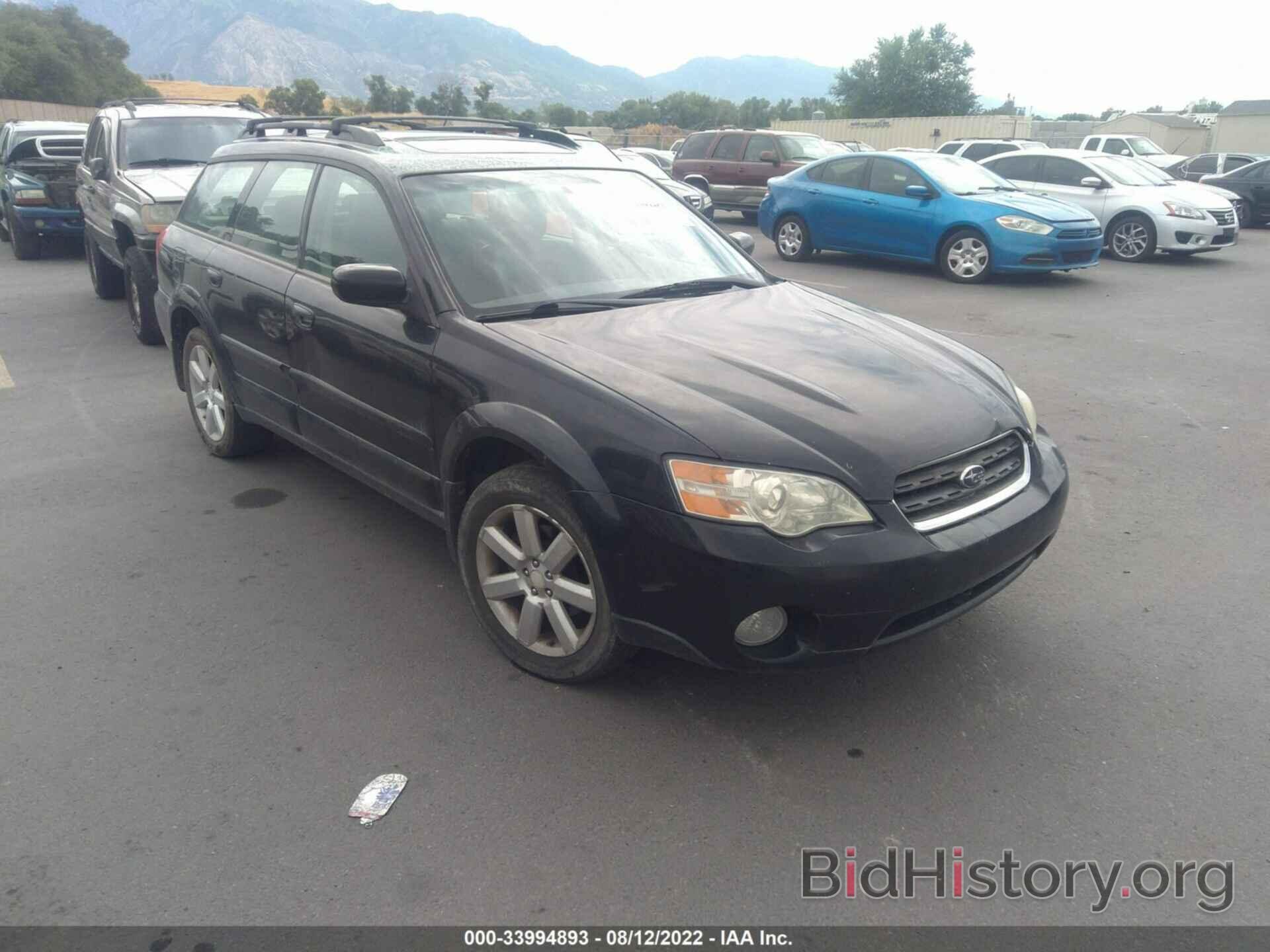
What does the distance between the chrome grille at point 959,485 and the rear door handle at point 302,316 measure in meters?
2.64

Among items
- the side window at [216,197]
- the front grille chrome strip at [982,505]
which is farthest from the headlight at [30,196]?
the front grille chrome strip at [982,505]

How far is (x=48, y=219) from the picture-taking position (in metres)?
13.0

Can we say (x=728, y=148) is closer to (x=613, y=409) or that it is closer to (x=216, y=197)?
(x=216, y=197)

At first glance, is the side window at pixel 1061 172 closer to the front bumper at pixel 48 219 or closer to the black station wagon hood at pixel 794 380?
the black station wagon hood at pixel 794 380

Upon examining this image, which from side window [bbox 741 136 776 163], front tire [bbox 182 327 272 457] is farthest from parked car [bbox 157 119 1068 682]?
side window [bbox 741 136 776 163]

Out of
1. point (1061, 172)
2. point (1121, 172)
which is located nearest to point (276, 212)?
point (1061, 172)

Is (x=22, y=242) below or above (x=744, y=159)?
below

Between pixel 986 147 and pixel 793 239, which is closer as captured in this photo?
pixel 793 239

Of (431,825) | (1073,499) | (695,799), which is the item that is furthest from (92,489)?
(1073,499)

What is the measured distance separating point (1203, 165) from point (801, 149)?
472 inches

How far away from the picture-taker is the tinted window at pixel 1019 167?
14.6 meters

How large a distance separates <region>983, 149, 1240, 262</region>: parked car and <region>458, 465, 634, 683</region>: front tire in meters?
13.1

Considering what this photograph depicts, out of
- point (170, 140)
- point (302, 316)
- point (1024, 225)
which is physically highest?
point (170, 140)

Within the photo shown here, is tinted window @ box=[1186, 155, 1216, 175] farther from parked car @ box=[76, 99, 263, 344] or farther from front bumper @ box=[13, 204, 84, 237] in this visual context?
front bumper @ box=[13, 204, 84, 237]
